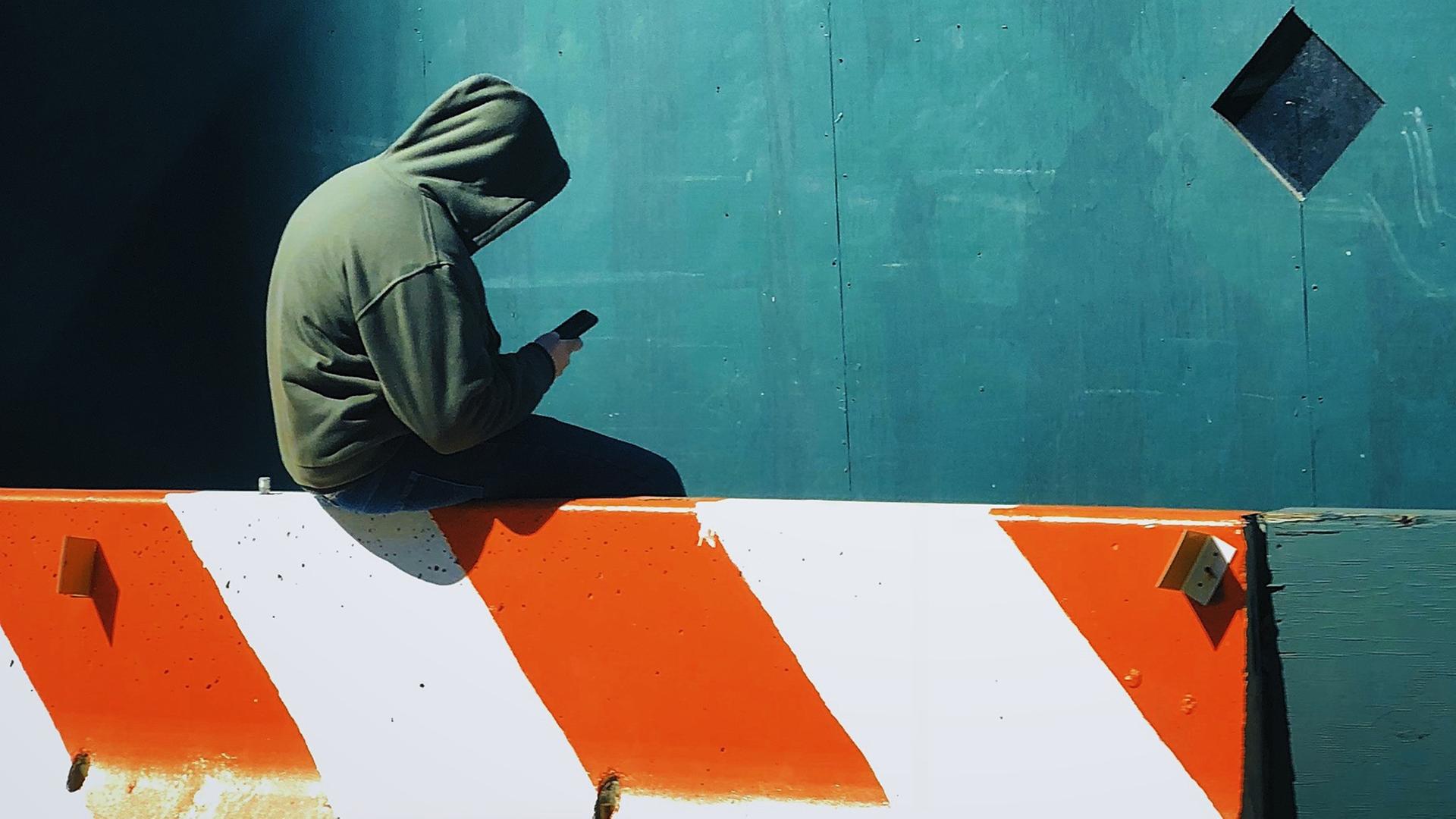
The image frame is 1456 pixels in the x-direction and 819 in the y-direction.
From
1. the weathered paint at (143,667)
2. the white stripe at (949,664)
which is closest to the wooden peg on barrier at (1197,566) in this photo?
the white stripe at (949,664)

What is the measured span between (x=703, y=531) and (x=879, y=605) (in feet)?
1.14

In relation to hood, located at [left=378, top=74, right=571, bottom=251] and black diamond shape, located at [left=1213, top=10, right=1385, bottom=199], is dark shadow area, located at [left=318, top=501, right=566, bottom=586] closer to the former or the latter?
hood, located at [left=378, top=74, right=571, bottom=251]

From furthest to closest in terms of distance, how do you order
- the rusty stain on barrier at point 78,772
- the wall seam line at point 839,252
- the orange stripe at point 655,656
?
the wall seam line at point 839,252 → the rusty stain on barrier at point 78,772 → the orange stripe at point 655,656

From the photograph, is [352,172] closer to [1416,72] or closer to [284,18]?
[284,18]

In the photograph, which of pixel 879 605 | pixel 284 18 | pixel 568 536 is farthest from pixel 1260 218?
pixel 284 18

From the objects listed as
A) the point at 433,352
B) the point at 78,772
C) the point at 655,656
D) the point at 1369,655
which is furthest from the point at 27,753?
the point at 1369,655

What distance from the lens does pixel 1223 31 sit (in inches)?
127

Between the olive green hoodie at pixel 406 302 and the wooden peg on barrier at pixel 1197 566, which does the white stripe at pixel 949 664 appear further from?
the olive green hoodie at pixel 406 302

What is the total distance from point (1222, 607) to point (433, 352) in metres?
1.46

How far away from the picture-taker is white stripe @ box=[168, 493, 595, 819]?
254cm

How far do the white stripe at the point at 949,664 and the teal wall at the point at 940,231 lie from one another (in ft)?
4.01

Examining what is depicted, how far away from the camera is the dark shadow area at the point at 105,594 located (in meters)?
2.73

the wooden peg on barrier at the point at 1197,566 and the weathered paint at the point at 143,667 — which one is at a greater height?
the wooden peg on barrier at the point at 1197,566

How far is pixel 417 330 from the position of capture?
2412 millimetres
